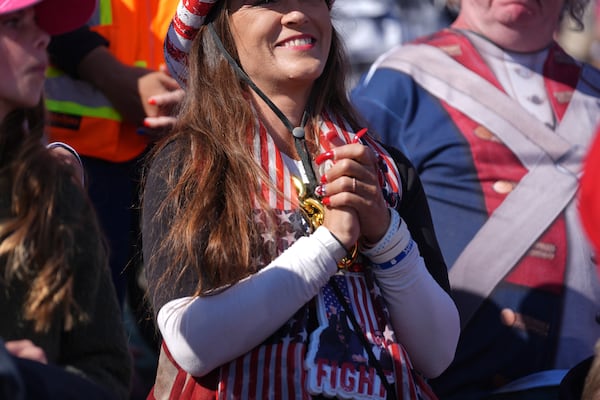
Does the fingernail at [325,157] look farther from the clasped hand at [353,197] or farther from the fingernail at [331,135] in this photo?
the fingernail at [331,135]

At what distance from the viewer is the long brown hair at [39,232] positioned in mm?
2090

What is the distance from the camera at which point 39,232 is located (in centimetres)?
211

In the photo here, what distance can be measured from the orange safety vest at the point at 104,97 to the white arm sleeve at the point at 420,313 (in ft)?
4.18

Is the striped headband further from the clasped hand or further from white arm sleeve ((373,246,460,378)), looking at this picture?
white arm sleeve ((373,246,460,378))

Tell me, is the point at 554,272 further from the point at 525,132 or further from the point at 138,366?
the point at 138,366

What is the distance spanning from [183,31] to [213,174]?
19.4 inches

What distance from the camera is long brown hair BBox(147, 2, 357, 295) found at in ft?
8.77

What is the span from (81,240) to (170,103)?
1598 mm

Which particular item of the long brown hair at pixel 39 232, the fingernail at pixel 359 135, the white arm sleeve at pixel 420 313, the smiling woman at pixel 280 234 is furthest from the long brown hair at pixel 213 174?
the long brown hair at pixel 39 232

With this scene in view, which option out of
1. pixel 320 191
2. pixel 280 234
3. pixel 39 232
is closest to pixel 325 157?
pixel 320 191

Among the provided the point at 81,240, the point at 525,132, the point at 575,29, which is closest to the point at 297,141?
the point at 81,240

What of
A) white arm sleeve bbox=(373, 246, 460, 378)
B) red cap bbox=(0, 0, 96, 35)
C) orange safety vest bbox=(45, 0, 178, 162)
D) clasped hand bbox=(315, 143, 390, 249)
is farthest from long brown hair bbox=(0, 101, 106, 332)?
orange safety vest bbox=(45, 0, 178, 162)

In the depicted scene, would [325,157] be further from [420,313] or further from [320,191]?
[420,313]

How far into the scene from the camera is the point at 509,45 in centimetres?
395
